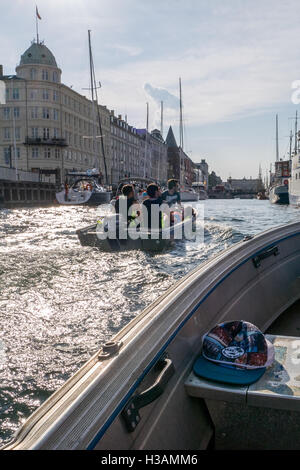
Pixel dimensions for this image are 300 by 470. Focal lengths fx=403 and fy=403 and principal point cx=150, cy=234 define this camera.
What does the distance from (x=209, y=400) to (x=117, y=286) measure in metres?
4.30

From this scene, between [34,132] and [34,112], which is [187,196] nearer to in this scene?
[34,132]

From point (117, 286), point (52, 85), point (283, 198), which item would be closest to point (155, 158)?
point (52, 85)

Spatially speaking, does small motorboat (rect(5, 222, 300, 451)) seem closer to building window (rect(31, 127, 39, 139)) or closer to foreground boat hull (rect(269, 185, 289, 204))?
foreground boat hull (rect(269, 185, 289, 204))

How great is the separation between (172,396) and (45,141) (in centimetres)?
5508

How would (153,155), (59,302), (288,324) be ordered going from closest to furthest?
(288,324), (59,302), (153,155)

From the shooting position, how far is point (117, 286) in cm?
642

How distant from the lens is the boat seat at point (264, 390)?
6.46 feet

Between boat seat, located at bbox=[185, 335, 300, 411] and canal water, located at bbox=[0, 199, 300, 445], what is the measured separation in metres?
1.51

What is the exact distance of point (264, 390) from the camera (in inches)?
80.7

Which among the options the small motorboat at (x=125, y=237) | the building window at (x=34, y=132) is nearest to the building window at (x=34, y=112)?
the building window at (x=34, y=132)

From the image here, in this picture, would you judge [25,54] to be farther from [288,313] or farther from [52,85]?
[288,313]

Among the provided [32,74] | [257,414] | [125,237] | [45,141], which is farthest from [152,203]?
[32,74]

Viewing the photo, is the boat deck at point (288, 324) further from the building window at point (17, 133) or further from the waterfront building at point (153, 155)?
the waterfront building at point (153, 155)

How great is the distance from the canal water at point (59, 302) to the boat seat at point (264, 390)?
1.51m
